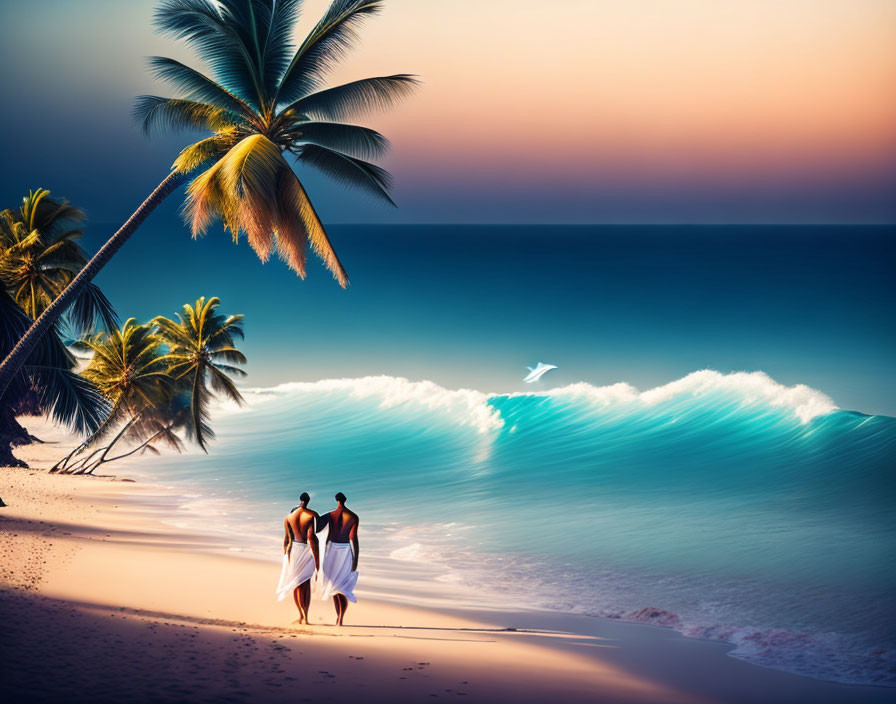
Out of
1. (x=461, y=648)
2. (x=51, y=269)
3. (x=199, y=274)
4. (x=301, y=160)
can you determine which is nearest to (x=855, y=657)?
(x=461, y=648)

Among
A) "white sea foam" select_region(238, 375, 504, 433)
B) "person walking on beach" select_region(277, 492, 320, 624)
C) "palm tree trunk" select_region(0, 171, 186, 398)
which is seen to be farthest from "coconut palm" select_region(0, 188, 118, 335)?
"white sea foam" select_region(238, 375, 504, 433)

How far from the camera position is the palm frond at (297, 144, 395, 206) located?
9.63m

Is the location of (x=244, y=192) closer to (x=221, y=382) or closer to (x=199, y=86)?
(x=199, y=86)

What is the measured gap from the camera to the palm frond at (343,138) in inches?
377

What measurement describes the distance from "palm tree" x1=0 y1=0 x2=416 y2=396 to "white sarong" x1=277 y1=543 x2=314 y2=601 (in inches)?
127

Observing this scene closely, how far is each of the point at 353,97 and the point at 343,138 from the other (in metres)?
0.49

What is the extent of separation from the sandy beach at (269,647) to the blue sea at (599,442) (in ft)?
3.49

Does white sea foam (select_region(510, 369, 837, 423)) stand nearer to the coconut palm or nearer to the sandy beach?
the sandy beach

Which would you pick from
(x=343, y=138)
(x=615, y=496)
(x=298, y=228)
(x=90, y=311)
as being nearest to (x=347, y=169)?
(x=343, y=138)

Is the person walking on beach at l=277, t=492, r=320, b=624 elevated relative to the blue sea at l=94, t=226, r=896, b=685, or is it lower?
lower

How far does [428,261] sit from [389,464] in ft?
163

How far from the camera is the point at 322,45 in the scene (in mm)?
9219

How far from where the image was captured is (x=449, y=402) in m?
32.2

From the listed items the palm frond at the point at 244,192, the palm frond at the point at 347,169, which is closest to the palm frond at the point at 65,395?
the palm frond at the point at 244,192
